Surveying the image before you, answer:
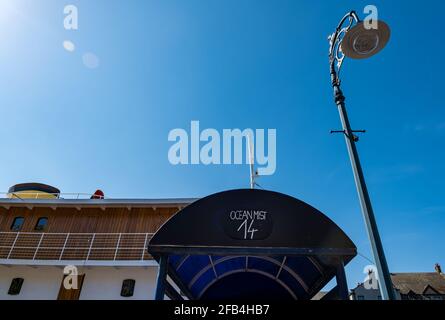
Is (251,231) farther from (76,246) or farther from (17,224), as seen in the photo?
(17,224)

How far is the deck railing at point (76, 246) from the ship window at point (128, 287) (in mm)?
1480

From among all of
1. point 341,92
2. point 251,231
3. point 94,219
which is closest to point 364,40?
point 341,92

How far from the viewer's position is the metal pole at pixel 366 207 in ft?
11.6

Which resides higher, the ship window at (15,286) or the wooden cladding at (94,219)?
the wooden cladding at (94,219)

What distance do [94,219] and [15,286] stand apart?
6.02 m

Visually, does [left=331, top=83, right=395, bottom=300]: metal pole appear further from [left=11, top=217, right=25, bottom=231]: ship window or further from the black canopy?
[left=11, top=217, right=25, bottom=231]: ship window

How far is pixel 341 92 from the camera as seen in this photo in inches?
205

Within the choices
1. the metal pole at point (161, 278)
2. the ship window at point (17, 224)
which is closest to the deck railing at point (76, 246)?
the ship window at point (17, 224)

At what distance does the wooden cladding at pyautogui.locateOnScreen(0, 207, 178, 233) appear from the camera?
713 inches

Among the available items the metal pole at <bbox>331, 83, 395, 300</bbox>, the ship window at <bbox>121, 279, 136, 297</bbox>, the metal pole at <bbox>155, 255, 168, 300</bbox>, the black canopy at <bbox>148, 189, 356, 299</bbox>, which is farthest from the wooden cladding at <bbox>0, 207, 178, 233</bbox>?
the metal pole at <bbox>331, 83, 395, 300</bbox>

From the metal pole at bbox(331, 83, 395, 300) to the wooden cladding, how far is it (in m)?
14.7

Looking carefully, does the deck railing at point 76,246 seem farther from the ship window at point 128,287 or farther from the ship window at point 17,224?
the ship window at point 128,287
